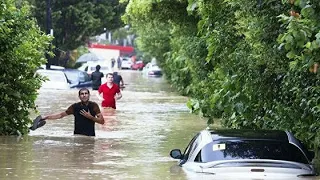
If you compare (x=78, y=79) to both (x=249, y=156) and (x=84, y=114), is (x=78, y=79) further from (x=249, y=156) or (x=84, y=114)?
(x=249, y=156)

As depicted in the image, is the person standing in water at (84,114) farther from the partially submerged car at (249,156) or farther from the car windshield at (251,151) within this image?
the car windshield at (251,151)

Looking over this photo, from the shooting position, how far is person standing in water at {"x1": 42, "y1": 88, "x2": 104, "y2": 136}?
16938 mm

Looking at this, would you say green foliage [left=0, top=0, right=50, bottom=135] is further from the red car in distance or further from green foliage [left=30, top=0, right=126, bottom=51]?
the red car in distance

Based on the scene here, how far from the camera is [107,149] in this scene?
1625cm

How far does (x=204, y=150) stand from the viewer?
11031 millimetres

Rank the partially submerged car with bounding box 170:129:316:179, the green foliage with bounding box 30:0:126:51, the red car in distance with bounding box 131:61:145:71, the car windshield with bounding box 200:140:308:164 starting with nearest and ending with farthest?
the partially submerged car with bounding box 170:129:316:179, the car windshield with bounding box 200:140:308:164, the green foliage with bounding box 30:0:126:51, the red car in distance with bounding box 131:61:145:71

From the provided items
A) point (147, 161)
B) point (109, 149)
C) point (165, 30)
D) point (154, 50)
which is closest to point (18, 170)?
point (147, 161)

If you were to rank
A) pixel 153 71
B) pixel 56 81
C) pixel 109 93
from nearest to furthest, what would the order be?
pixel 109 93, pixel 56 81, pixel 153 71

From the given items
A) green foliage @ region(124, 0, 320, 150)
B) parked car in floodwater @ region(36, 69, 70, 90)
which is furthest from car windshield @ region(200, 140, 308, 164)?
parked car in floodwater @ region(36, 69, 70, 90)

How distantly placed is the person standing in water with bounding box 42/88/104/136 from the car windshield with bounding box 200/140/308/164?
6.16 m

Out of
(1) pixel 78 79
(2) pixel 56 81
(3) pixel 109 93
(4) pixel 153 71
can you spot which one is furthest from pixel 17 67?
(4) pixel 153 71

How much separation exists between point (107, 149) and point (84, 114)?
1049mm

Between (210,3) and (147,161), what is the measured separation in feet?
19.1

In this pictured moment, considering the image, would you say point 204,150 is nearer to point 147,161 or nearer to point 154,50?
point 147,161
